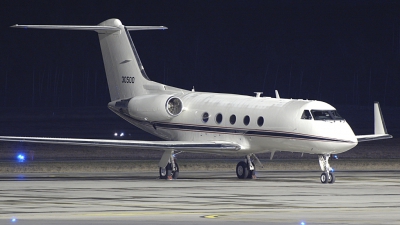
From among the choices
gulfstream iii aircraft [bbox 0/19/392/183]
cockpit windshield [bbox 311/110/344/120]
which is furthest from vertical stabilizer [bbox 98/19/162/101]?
cockpit windshield [bbox 311/110/344/120]

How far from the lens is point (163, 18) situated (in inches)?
6309

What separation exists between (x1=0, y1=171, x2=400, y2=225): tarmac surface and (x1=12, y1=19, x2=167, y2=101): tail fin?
568 cm

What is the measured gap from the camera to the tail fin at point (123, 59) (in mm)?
42219

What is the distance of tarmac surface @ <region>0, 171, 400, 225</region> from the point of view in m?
21.1

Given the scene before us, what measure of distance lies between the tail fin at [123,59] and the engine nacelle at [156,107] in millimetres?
1459

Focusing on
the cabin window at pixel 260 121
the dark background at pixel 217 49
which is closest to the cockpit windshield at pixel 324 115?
the cabin window at pixel 260 121

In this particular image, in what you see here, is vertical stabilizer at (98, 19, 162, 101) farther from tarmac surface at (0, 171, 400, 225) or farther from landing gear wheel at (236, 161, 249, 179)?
landing gear wheel at (236, 161, 249, 179)

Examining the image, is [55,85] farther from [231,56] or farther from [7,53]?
[231,56]

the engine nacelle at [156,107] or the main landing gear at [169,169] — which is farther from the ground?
the engine nacelle at [156,107]

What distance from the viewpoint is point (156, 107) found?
3953cm

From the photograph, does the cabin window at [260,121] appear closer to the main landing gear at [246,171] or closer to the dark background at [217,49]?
the main landing gear at [246,171]

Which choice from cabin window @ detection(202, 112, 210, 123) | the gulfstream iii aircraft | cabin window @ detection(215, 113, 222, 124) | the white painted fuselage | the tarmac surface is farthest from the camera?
cabin window @ detection(202, 112, 210, 123)

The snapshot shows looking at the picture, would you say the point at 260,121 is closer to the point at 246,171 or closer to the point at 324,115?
the point at 246,171

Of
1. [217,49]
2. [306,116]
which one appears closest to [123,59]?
[306,116]
